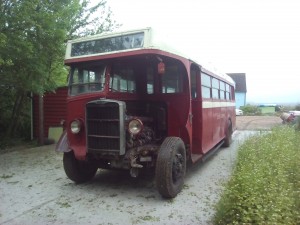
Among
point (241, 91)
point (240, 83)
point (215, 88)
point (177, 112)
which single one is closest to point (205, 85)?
point (215, 88)

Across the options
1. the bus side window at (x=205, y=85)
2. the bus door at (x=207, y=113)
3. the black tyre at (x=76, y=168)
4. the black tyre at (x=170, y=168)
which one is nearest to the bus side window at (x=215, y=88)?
the bus door at (x=207, y=113)

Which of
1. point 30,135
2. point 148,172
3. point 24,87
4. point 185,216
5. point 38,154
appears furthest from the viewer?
point 30,135

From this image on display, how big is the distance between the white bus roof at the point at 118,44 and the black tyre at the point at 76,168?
6.50ft

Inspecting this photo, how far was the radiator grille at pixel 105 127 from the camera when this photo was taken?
5.82m

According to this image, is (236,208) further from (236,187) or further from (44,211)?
(44,211)

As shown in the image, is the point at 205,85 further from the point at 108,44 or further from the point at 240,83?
the point at 240,83

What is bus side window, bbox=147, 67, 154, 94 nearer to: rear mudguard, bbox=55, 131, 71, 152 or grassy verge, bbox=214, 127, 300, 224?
rear mudguard, bbox=55, 131, 71, 152

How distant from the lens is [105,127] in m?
5.98

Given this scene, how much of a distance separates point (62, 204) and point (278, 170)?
11.6ft

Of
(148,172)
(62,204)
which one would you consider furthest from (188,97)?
(62,204)

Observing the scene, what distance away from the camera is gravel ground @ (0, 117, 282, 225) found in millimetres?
5020

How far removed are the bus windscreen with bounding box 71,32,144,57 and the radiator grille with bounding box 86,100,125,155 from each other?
1.02m

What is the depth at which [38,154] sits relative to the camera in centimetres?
1084

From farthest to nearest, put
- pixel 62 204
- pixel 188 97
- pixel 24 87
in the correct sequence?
pixel 24 87, pixel 188 97, pixel 62 204
